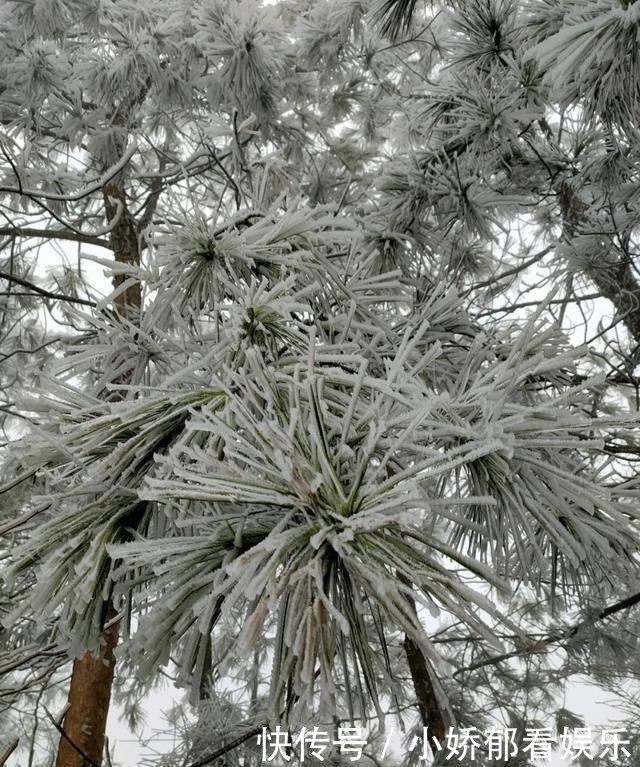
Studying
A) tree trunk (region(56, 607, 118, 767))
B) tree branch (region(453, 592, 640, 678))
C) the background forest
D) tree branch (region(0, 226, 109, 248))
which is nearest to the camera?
the background forest

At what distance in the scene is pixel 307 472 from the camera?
2.08 feet

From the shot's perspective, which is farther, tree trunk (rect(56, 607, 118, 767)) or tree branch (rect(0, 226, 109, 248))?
tree branch (rect(0, 226, 109, 248))

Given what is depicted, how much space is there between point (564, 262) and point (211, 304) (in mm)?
1387

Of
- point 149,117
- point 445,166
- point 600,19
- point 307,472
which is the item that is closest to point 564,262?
point 445,166

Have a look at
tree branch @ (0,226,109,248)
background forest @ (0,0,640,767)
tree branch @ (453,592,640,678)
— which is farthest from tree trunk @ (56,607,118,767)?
tree branch @ (0,226,109,248)

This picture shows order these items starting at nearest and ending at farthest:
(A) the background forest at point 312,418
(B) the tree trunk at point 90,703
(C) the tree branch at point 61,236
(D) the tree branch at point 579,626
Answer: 1. (A) the background forest at point 312,418
2. (D) the tree branch at point 579,626
3. (B) the tree trunk at point 90,703
4. (C) the tree branch at point 61,236

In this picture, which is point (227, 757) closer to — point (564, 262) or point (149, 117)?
point (564, 262)

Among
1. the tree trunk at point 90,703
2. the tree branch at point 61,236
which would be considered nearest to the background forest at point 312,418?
the tree trunk at point 90,703

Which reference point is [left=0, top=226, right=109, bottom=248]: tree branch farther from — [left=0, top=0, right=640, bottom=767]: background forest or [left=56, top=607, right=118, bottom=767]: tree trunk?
[left=56, top=607, right=118, bottom=767]: tree trunk

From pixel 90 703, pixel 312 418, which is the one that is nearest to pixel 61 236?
pixel 90 703

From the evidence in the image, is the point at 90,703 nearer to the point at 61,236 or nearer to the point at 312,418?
the point at 312,418

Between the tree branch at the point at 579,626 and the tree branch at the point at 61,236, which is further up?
the tree branch at the point at 61,236

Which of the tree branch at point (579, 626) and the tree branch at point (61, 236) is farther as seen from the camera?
the tree branch at point (61, 236)

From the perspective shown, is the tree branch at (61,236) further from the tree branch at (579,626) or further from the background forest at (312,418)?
the tree branch at (579,626)
